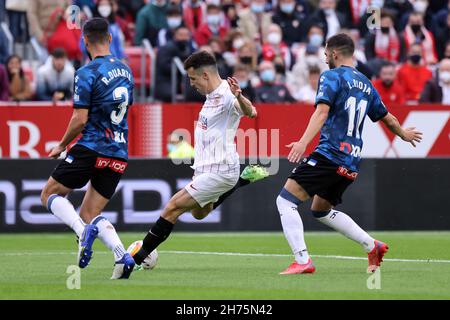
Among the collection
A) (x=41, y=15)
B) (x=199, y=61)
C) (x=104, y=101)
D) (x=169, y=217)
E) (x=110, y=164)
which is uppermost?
(x=41, y=15)

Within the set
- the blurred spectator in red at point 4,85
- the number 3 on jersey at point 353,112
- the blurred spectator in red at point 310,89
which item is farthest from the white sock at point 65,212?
the blurred spectator in red at point 310,89

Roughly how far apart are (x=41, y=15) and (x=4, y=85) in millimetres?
2610

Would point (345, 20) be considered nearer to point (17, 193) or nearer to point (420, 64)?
point (420, 64)

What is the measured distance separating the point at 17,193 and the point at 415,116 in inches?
313

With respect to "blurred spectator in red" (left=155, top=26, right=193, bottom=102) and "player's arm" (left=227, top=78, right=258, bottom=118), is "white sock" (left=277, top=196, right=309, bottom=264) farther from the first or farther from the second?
"blurred spectator in red" (left=155, top=26, right=193, bottom=102)

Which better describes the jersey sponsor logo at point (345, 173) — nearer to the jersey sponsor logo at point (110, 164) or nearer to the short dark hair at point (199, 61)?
the short dark hair at point (199, 61)

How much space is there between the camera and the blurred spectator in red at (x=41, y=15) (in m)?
24.4

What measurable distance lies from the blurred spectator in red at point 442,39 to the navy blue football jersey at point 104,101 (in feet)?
49.9

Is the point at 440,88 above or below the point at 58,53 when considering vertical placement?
below

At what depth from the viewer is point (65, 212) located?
38.7 feet

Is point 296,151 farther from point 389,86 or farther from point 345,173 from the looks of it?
point 389,86

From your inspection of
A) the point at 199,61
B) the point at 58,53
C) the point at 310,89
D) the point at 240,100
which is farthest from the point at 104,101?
the point at 310,89

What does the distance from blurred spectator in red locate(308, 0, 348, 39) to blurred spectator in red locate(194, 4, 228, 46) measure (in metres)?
1.93

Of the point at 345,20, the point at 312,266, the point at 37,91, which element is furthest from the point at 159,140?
the point at 312,266
